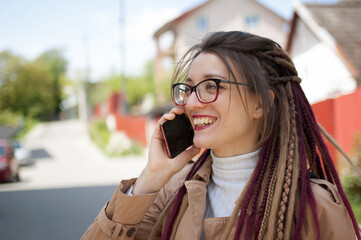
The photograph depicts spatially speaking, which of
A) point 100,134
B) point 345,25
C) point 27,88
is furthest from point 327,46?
point 27,88

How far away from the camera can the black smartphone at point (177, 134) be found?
206 cm

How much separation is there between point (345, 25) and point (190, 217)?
17.8 m

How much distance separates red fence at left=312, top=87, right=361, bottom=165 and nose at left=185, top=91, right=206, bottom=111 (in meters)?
5.83

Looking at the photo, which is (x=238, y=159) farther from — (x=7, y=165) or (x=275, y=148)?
(x=7, y=165)

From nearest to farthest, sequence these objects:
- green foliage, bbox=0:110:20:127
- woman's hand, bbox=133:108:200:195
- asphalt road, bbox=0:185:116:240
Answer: woman's hand, bbox=133:108:200:195, asphalt road, bbox=0:185:116:240, green foliage, bbox=0:110:20:127

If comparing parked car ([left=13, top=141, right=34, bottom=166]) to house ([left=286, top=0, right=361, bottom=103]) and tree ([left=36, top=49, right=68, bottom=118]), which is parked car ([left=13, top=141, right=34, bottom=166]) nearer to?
house ([left=286, top=0, right=361, bottom=103])

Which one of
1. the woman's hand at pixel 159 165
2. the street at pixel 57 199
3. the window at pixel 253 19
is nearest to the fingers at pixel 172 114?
the woman's hand at pixel 159 165

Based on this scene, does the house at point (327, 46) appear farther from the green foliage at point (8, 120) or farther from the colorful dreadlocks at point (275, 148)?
the green foliage at point (8, 120)

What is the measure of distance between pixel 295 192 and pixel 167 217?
68cm

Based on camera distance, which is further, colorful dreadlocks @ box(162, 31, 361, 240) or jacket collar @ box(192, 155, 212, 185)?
jacket collar @ box(192, 155, 212, 185)

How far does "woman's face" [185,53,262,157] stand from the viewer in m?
1.87

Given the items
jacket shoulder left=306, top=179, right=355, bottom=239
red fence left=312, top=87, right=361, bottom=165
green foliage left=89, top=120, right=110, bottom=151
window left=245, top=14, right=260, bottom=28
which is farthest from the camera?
window left=245, top=14, right=260, bottom=28

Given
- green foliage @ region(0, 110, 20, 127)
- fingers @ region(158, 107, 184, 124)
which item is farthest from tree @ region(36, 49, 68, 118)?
fingers @ region(158, 107, 184, 124)

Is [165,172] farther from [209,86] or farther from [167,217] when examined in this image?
[209,86]
